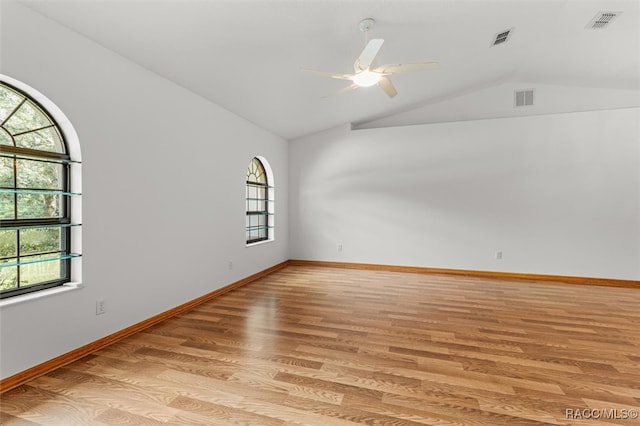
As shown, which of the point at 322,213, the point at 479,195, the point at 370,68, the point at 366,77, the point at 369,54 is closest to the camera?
the point at 369,54

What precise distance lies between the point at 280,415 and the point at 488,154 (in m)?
5.25

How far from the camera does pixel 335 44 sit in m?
2.97

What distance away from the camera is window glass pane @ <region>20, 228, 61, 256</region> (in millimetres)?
2131

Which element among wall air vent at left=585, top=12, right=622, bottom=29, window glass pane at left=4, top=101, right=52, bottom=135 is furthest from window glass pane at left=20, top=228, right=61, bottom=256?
wall air vent at left=585, top=12, right=622, bottom=29

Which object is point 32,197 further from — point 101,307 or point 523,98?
point 523,98

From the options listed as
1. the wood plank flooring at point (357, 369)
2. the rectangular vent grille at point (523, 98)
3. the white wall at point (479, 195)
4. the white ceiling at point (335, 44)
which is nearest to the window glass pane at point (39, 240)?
the wood plank flooring at point (357, 369)

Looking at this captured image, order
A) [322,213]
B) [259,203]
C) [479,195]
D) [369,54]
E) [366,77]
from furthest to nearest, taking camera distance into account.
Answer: [322,213] < [259,203] < [479,195] < [366,77] < [369,54]

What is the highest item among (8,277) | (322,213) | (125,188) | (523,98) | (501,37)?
(501,37)

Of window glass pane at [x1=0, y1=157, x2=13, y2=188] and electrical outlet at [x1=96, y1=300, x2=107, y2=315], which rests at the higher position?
window glass pane at [x1=0, y1=157, x2=13, y2=188]

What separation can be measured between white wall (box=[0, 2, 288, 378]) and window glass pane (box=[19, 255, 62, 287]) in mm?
200

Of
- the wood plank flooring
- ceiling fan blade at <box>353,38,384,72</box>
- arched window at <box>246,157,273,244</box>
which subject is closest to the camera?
the wood plank flooring

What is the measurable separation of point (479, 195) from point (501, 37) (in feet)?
8.29

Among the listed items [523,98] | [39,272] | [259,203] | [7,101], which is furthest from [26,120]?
[523,98]

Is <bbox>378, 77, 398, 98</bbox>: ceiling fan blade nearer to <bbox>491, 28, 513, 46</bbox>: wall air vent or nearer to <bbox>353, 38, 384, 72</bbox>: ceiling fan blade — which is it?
<bbox>353, 38, 384, 72</bbox>: ceiling fan blade
